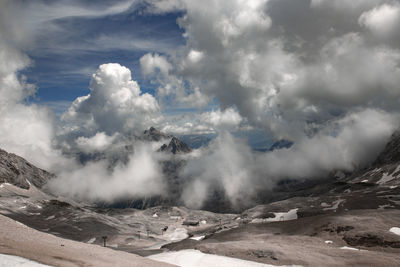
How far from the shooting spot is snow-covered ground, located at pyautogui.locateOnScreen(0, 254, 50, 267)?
22.2 meters

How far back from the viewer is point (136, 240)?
7864 inches

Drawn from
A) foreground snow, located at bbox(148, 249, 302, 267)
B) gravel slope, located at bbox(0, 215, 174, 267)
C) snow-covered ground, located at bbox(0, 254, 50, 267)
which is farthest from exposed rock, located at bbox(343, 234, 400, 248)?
snow-covered ground, located at bbox(0, 254, 50, 267)

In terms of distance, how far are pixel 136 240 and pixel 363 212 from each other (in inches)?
6184

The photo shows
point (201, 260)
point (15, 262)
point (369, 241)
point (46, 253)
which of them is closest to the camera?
point (15, 262)

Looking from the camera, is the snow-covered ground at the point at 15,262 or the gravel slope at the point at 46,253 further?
the gravel slope at the point at 46,253

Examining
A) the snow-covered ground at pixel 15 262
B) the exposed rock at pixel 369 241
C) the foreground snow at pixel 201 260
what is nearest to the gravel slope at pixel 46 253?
the snow-covered ground at pixel 15 262

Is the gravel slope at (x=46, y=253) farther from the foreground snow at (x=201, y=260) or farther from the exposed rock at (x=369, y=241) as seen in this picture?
the exposed rock at (x=369, y=241)

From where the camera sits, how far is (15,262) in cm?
2277

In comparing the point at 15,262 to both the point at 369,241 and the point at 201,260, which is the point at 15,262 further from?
the point at 369,241

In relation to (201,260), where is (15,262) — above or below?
above

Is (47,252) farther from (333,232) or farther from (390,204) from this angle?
(390,204)

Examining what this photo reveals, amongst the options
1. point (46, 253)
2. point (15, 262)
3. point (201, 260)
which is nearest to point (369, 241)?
point (201, 260)

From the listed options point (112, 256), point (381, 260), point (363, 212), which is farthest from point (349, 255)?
point (363, 212)

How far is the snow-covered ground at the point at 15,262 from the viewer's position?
875 inches
